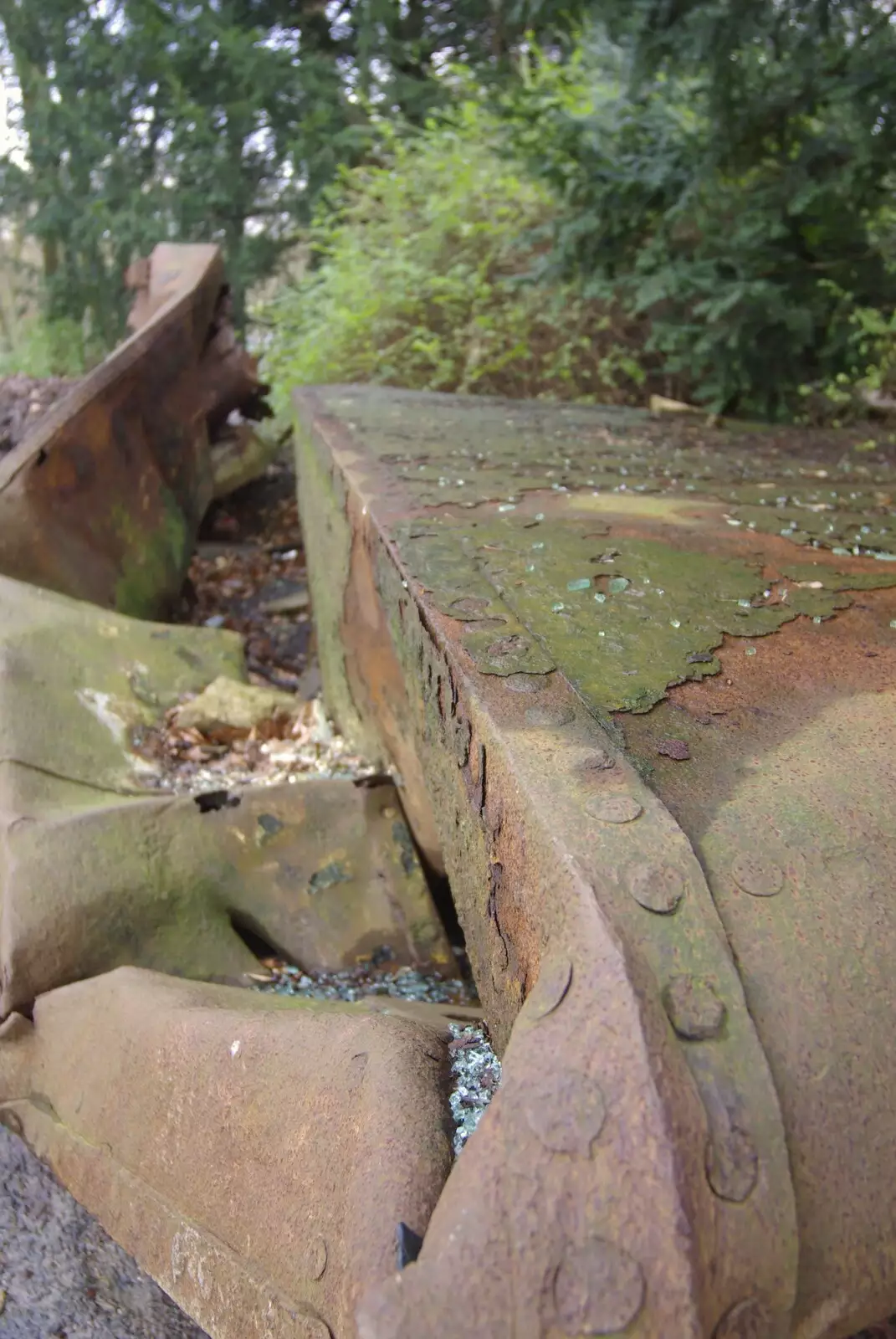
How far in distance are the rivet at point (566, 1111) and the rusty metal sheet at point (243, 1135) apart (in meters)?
0.21

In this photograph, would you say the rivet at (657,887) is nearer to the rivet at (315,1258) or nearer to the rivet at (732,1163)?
the rivet at (732,1163)

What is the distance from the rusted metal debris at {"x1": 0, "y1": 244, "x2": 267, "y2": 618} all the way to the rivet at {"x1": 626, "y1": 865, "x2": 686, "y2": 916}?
2.23 meters

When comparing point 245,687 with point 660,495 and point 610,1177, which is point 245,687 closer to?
point 660,495

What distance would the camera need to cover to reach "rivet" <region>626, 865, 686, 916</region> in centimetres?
88

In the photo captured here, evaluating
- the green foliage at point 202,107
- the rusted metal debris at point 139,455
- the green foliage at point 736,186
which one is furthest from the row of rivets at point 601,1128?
the green foliage at point 202,107

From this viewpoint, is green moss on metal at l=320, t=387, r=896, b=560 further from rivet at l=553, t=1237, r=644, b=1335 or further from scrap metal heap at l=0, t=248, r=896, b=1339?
rivet at l=553, t=1237, r=644, b=1335

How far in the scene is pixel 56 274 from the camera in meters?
11.8

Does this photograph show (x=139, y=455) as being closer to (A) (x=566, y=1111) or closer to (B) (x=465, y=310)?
(A) (x=566, y=1111)

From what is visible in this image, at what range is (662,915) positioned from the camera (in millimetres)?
878

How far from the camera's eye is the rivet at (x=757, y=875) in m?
0.94

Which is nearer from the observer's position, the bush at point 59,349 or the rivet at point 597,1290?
the rivet at point 597,1290

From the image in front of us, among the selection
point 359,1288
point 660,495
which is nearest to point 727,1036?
point 359,1288

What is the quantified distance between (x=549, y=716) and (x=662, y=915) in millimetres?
358

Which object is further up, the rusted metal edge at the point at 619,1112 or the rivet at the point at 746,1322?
the rusted metal edge at the point at 619,1112
